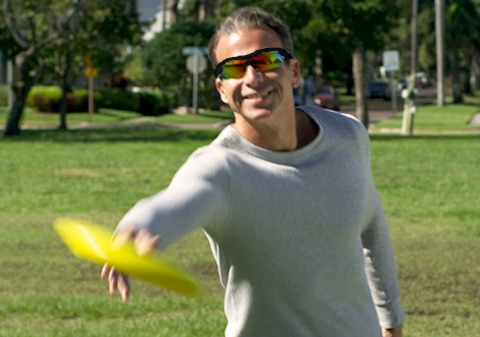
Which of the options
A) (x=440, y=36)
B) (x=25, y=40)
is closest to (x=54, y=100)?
(x=25, y=40)

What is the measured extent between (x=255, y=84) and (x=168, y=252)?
0.49 m

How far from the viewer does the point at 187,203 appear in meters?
2.93

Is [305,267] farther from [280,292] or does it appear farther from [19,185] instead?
[19,185]

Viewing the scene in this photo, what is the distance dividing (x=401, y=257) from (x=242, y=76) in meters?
8.52

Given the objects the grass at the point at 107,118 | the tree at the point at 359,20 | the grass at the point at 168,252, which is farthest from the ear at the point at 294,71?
the grass at the point at 107,118

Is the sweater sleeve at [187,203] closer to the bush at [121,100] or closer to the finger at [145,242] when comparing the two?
the finger at [145,242]

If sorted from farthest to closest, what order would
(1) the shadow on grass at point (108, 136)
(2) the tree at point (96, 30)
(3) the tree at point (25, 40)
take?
(2) the tree at point (96, 30), (3) the tree at point (25, 40), (1) the shadow on grass at point (108, 136)

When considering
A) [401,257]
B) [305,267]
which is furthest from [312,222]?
[401,257]

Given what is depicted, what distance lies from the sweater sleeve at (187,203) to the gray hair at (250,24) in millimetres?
331

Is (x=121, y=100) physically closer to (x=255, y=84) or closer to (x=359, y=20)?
(x=359, y=20)

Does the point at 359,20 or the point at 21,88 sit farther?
the point at 359,20

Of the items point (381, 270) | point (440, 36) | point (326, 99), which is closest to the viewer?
point (381, 270)

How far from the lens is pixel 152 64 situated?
5919cm

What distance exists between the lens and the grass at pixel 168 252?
8438 millimetres
